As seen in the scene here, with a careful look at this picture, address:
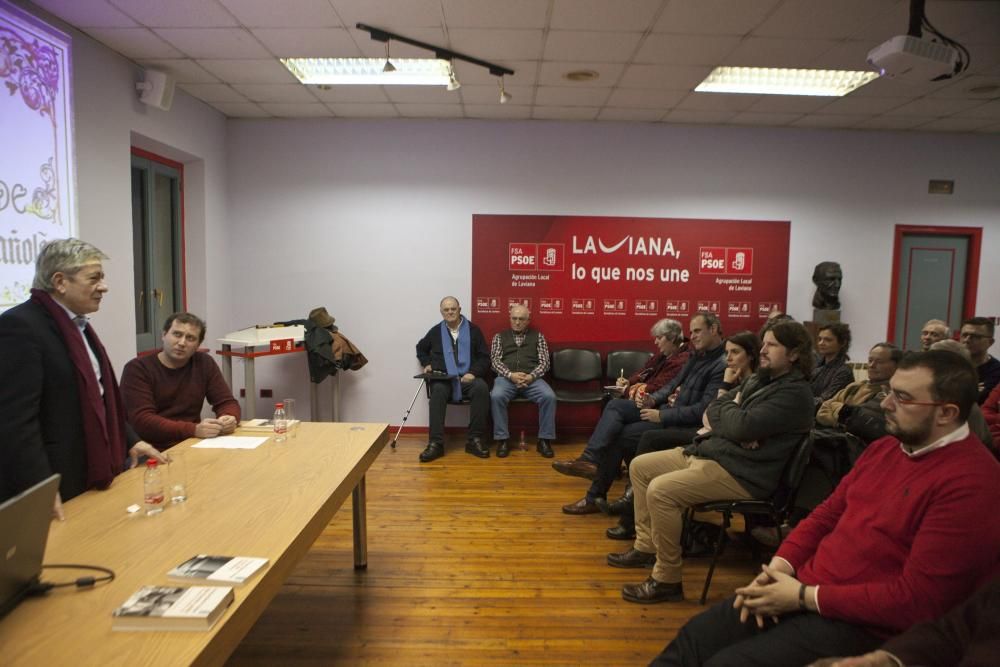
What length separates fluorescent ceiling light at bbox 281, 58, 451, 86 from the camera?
4.31 meters

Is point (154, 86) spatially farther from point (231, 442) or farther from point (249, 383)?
point (231, 442)

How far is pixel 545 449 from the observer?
518cm

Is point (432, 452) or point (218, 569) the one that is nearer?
point (218, 569)

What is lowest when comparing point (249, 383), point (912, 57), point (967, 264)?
point (249, 383)

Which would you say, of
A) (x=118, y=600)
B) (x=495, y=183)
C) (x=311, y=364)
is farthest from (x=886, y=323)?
(x=118, y=600)

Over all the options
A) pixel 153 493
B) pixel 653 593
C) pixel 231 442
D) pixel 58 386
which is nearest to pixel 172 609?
pixel 153 493

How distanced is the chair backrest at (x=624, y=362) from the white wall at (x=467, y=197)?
4.64ft

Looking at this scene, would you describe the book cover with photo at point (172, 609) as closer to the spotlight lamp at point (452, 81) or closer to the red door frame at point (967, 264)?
the spotlight lamp at point (452, 81)

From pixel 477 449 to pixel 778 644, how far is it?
3.68 meters

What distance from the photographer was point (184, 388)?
2975 mm

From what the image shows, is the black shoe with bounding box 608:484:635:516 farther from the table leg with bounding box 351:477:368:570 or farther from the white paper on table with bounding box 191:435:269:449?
the white paper on table with bounding box 191:435:269:449

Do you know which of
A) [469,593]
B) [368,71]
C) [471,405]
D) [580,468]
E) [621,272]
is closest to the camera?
[469,593]

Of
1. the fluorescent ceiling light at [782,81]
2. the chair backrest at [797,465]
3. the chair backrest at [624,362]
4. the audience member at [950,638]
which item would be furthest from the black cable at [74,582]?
the chair backrest at [624,362]

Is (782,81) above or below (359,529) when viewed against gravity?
above
